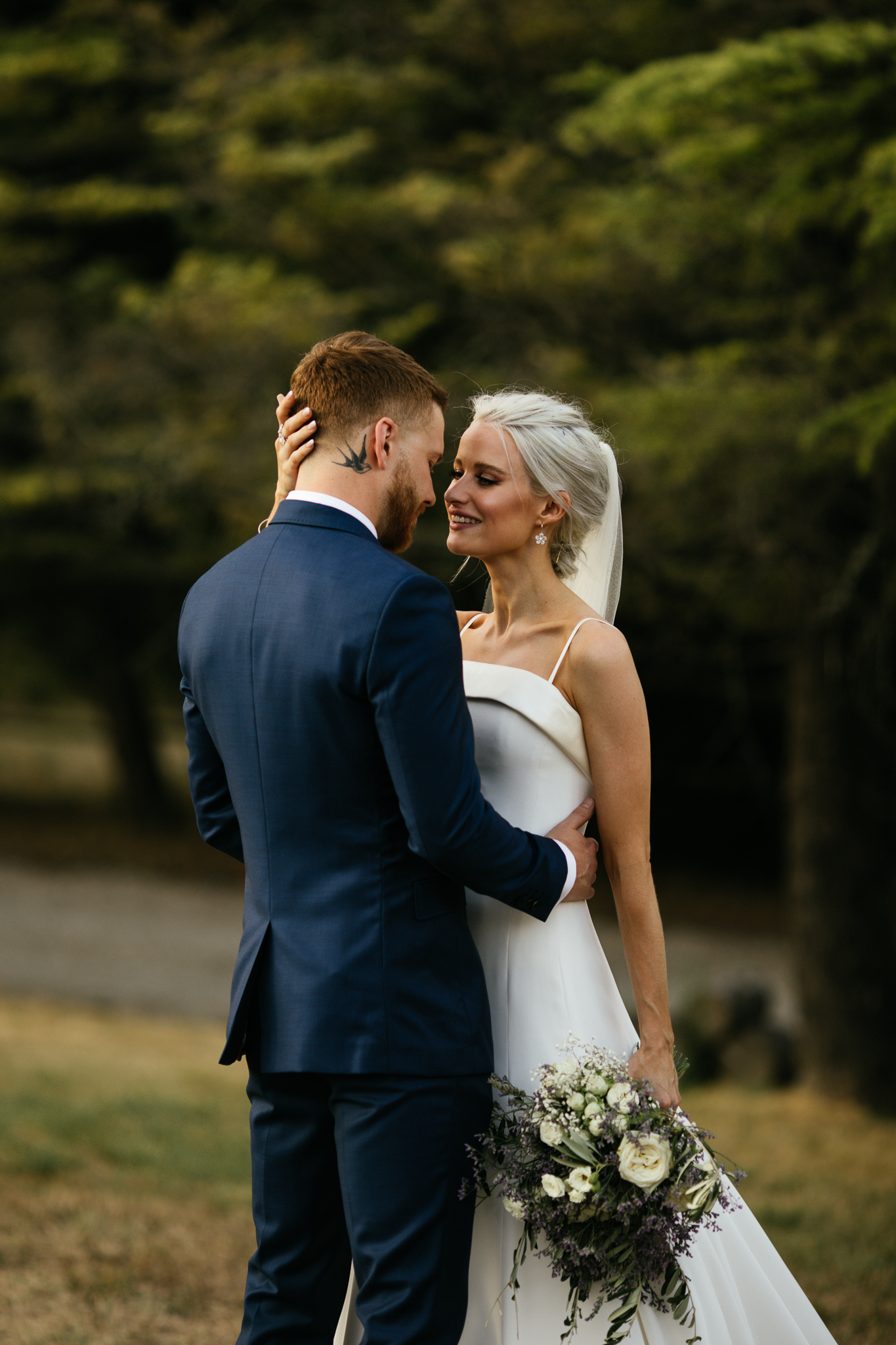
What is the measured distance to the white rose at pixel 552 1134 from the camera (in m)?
2.33

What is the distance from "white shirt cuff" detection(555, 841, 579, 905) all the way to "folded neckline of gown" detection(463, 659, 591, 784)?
242 millimetres

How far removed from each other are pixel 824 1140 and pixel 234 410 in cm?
612

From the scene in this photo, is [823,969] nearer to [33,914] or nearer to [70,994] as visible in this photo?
[70,994]

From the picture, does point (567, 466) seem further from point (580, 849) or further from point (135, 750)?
point (135, 750)

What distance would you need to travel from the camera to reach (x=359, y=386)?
2314mm

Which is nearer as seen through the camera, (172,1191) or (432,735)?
(432,735)

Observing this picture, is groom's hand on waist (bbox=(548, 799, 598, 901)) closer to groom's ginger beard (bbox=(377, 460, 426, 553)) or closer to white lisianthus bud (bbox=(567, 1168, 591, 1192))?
white lisianthus bud (bbox=(567, 1168, 591, 1192))

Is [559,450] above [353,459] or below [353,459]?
above

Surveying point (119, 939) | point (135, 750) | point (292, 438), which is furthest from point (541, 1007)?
point (135, 750)

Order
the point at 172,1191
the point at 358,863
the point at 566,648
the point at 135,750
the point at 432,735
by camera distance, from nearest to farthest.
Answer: the point at 432,735, the point at 358,863, the point at 566,648, the point at 172,1191, the point at 135,750

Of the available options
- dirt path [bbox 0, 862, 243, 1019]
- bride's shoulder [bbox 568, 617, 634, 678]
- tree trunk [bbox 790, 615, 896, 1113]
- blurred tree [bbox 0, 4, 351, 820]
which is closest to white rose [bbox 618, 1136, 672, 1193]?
bride's shoulder [bbox 568, 617, 634, 678]

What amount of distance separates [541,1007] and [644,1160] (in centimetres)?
43

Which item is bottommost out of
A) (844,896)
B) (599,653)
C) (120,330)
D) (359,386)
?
(844,896)

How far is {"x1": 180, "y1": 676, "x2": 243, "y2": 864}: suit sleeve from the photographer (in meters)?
2.53
